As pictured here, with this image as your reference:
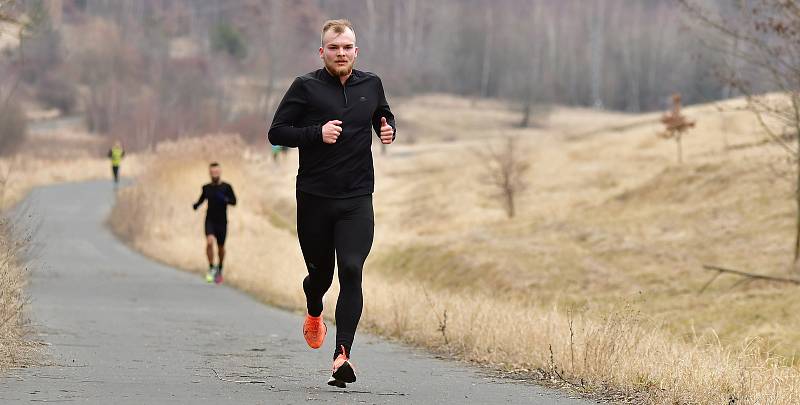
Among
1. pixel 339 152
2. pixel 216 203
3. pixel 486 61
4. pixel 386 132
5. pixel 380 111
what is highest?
pixel 380 111

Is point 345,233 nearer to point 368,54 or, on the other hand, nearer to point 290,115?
point 290,115

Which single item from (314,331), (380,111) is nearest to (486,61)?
(314,331)

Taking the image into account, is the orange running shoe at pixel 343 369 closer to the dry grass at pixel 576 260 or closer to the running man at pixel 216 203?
the dry grass at pixel 576 260

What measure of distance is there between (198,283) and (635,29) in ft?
422

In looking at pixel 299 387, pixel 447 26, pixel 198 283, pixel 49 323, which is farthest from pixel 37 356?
pixel 447 26

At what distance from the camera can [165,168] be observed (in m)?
38.4

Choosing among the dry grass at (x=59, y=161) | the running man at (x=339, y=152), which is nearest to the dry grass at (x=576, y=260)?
the running man at (x=339, y=152)

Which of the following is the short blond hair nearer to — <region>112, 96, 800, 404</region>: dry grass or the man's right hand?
the man's right hand

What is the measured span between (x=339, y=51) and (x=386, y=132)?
0.58 m

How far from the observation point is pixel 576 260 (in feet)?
115

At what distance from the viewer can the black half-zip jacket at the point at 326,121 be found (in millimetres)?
8438

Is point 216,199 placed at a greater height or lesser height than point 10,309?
lesser

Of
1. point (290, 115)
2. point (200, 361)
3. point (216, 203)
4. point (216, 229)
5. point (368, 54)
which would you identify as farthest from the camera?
point (368, 54)

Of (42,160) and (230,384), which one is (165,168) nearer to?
(230,384)
